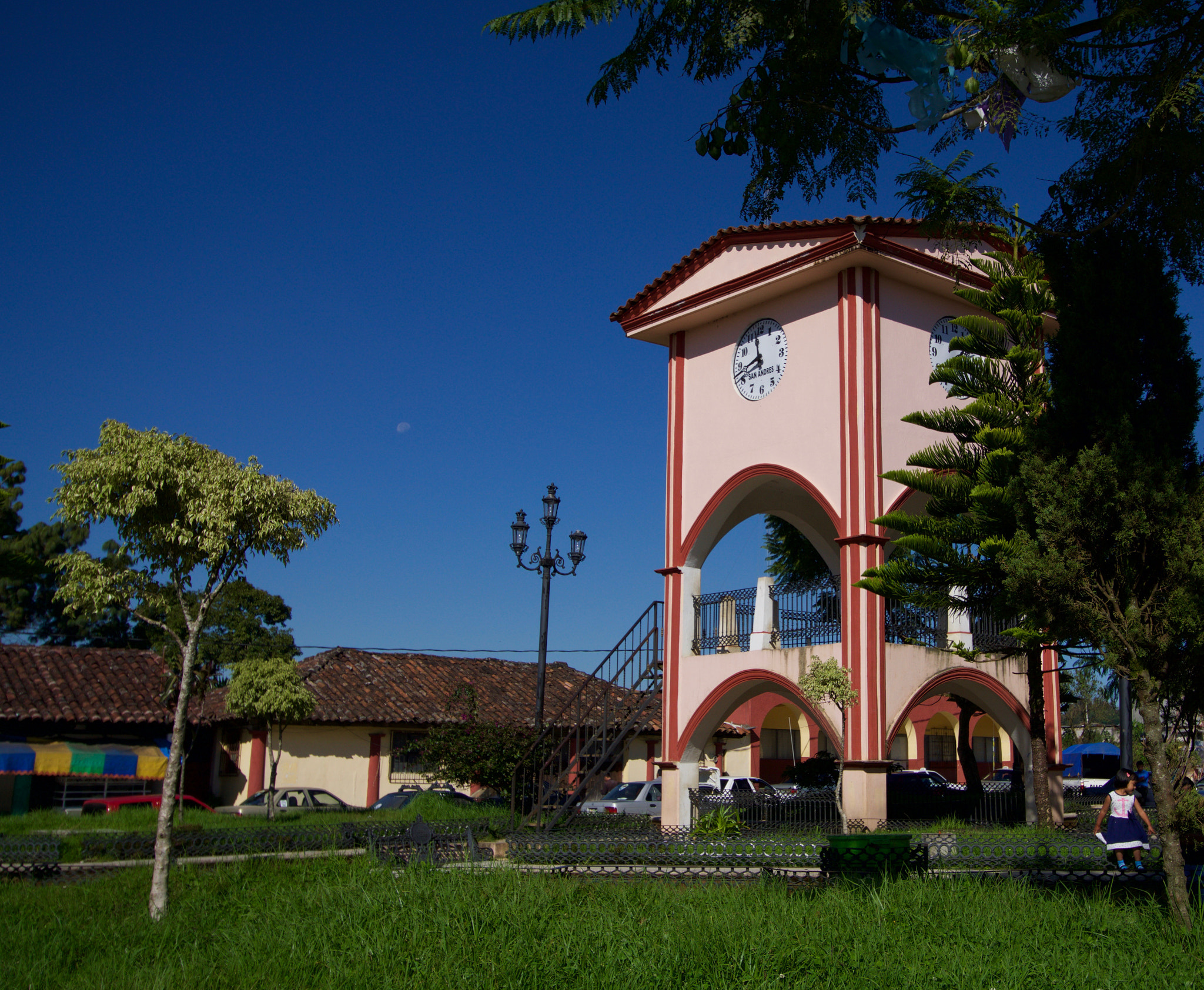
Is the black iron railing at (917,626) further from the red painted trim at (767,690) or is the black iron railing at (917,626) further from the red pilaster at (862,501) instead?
the red painted trim at (767,690)

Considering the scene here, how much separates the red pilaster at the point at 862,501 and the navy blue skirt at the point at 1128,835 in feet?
11.0

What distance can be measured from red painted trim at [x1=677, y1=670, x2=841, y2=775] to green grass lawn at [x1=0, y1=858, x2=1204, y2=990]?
5169 millimetres

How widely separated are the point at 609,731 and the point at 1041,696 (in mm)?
7185

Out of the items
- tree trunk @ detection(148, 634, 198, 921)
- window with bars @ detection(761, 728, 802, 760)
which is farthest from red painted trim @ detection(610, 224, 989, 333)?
window with bars @ detection(761, 728, 802, 760)

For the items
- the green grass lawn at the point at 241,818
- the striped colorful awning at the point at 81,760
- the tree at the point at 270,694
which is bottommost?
the green grass lawn at the point at 241,818

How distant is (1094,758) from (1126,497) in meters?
37.4

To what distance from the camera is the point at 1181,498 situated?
659 cm

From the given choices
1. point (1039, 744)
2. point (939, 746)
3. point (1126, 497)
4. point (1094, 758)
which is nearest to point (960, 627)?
point (1039, 744)

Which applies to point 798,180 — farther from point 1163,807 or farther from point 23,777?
point 23,777

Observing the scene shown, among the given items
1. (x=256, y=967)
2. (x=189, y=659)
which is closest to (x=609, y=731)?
(x=189, y=659)

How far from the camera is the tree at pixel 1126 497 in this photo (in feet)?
21.7

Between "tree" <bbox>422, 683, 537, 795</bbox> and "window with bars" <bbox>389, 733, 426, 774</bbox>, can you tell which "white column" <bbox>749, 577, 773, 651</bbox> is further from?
"window with bars" <bbox>389, 733, 426, 774</bbox>

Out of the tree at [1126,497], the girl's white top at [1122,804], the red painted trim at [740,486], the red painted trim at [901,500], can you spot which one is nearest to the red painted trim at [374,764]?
the red painted trim at [740,486]

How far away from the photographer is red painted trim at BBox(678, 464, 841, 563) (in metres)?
13.6
